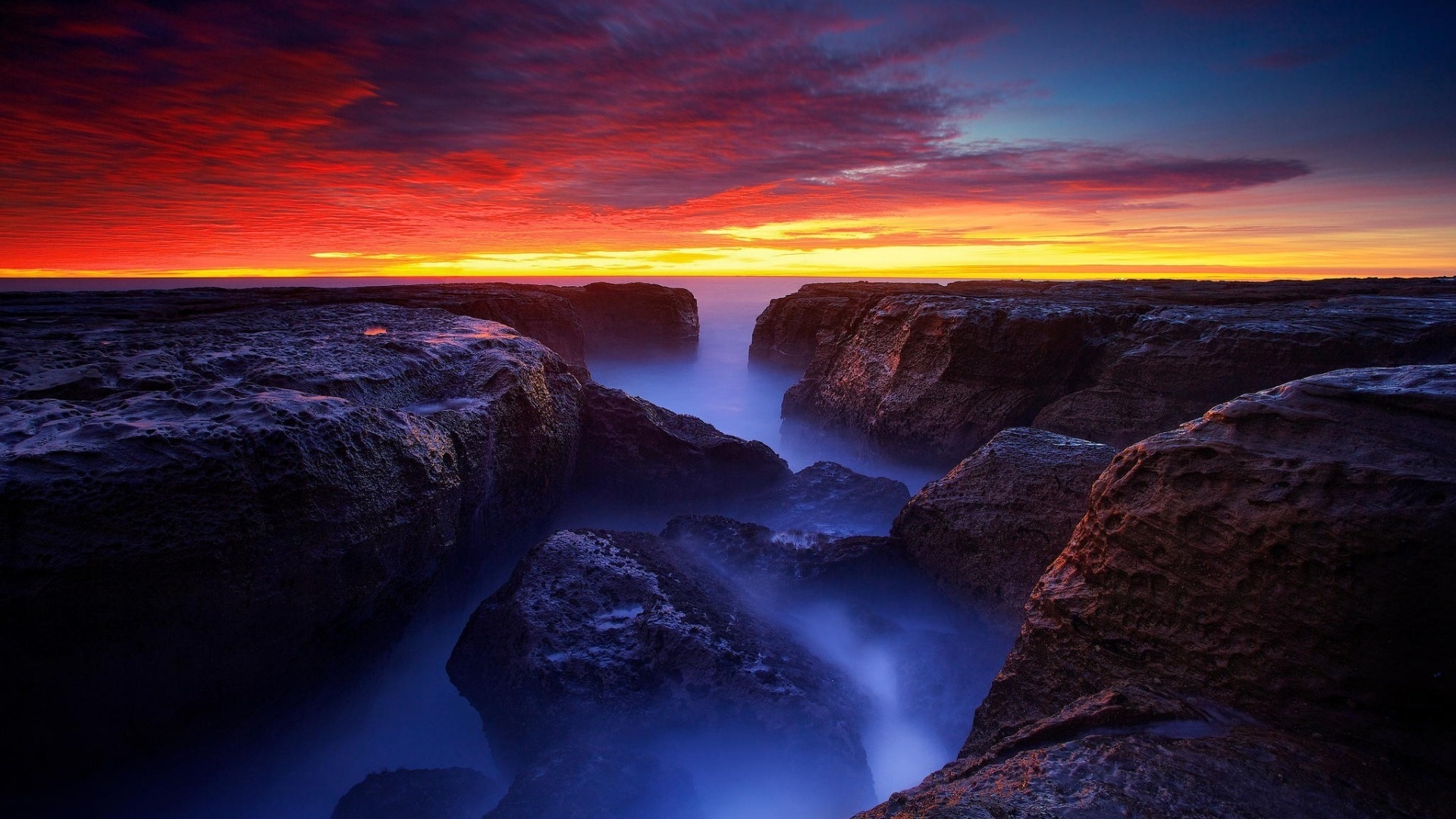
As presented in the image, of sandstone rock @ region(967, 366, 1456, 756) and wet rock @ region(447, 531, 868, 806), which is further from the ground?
sandstone rock @ region(967, 366, 1456, 756)

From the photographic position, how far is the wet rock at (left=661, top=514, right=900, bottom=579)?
5738 millimetres

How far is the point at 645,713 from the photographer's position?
3.97 meters

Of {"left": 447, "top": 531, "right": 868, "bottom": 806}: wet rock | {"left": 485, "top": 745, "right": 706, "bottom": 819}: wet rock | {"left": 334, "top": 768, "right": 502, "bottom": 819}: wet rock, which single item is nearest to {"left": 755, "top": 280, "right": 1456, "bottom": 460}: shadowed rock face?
{"left": 447, "top": 531, "right": 868, "bottom": 806}: wet rock

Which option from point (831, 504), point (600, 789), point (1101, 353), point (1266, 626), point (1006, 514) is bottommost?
point (600, 789)

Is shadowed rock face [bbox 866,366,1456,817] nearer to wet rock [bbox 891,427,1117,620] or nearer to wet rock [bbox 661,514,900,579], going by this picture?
wet rock [bbox 891,427,1117,620]

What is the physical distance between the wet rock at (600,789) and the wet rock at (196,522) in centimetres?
147

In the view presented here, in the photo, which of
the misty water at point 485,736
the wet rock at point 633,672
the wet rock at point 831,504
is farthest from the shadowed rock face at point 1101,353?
the wet rock at point 633,672

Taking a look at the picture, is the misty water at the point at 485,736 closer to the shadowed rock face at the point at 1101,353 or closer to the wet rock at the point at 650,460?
the wet rock at the point at 650,460

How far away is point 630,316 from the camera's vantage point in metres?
18.9

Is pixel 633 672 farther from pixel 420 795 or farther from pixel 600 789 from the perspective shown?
pixel 420 795

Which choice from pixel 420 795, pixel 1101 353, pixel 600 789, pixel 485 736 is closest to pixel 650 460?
pixel 485 736

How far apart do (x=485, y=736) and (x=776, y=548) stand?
2.88m

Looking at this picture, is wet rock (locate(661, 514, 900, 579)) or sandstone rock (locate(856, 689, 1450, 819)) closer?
sandstone rock (locate(856, 689, 1450, 819))

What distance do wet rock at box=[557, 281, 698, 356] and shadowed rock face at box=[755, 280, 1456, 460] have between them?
29.0 ft
